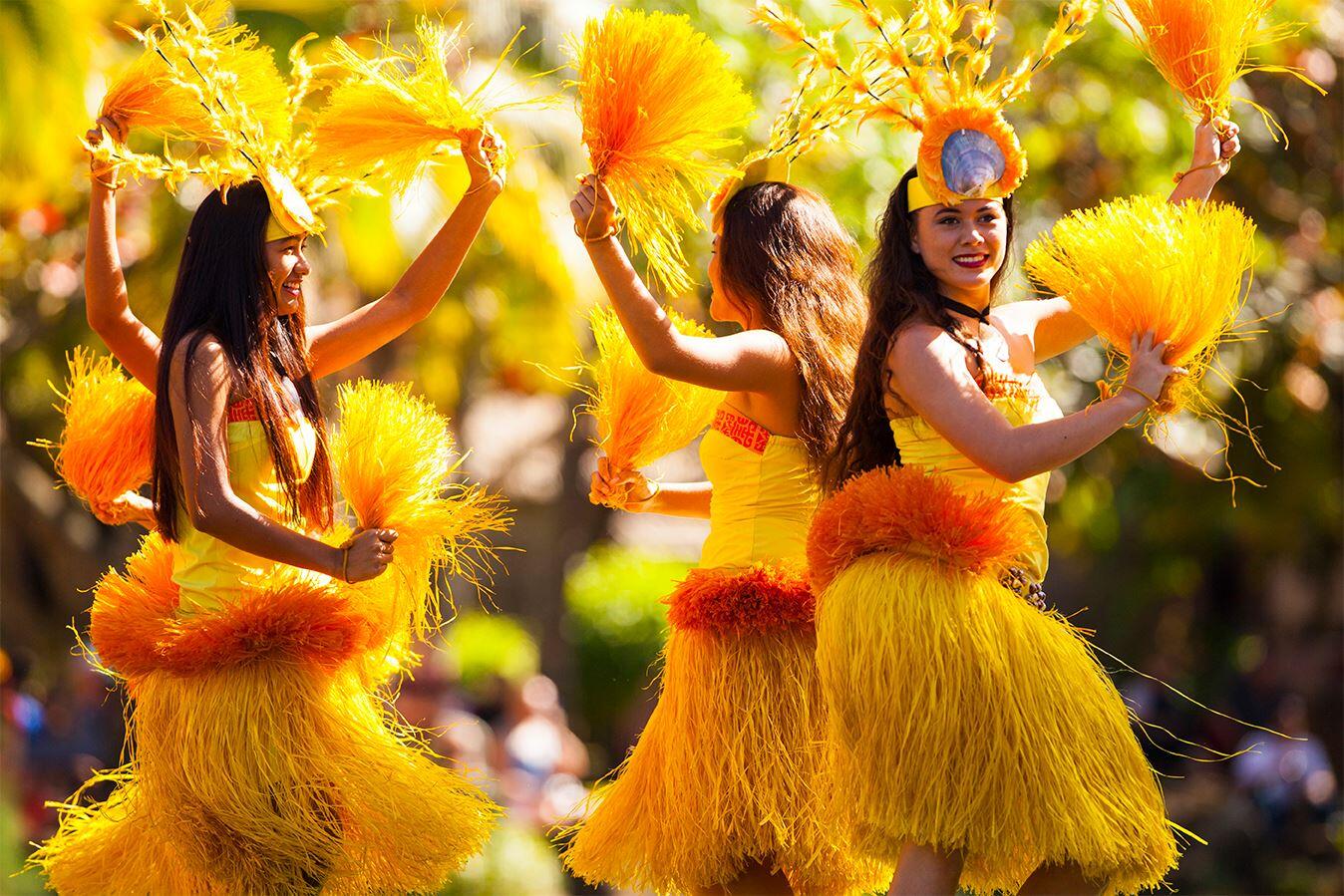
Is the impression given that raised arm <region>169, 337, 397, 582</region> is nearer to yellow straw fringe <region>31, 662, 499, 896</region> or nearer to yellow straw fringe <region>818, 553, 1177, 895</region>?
yellow straw fringe <region>31, 662, 499, 896</region>

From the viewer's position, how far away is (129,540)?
10.3 meters

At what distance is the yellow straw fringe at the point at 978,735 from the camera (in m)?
2.75

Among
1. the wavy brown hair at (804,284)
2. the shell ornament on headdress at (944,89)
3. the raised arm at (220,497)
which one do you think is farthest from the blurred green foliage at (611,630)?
the shell ornament on headdress at (944,89)

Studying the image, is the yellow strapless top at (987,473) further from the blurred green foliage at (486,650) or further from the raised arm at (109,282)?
the blurred green foliage at (486,650)

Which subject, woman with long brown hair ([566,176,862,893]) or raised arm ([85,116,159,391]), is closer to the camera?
woman with long brown hair ([566,176,862,893])

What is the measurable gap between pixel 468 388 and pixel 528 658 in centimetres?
196

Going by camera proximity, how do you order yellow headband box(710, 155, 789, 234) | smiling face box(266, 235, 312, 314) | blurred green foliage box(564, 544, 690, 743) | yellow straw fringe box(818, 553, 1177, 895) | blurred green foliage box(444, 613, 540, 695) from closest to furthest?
yellow straw fringe box(818, 553, 1177, 895)
smiling face box(266, 235, 312, 314)
yellow headband box(710, 155, 789, 234)
blurred green foliage box(444, 613, 540, 695)
blurred green foliage box(564, 544, 690, 743)

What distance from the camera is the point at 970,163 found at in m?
2.99

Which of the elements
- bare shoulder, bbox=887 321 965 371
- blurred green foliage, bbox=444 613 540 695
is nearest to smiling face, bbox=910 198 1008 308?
bare shoulder, bbox=887 321 965 371

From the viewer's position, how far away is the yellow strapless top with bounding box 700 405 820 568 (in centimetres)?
332

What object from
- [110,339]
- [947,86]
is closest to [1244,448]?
[947,86]

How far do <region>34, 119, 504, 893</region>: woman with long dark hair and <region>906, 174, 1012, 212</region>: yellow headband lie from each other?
0.86 metres

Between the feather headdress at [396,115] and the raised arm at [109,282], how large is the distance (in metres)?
0.45

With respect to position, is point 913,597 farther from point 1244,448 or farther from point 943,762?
point 1244,448
